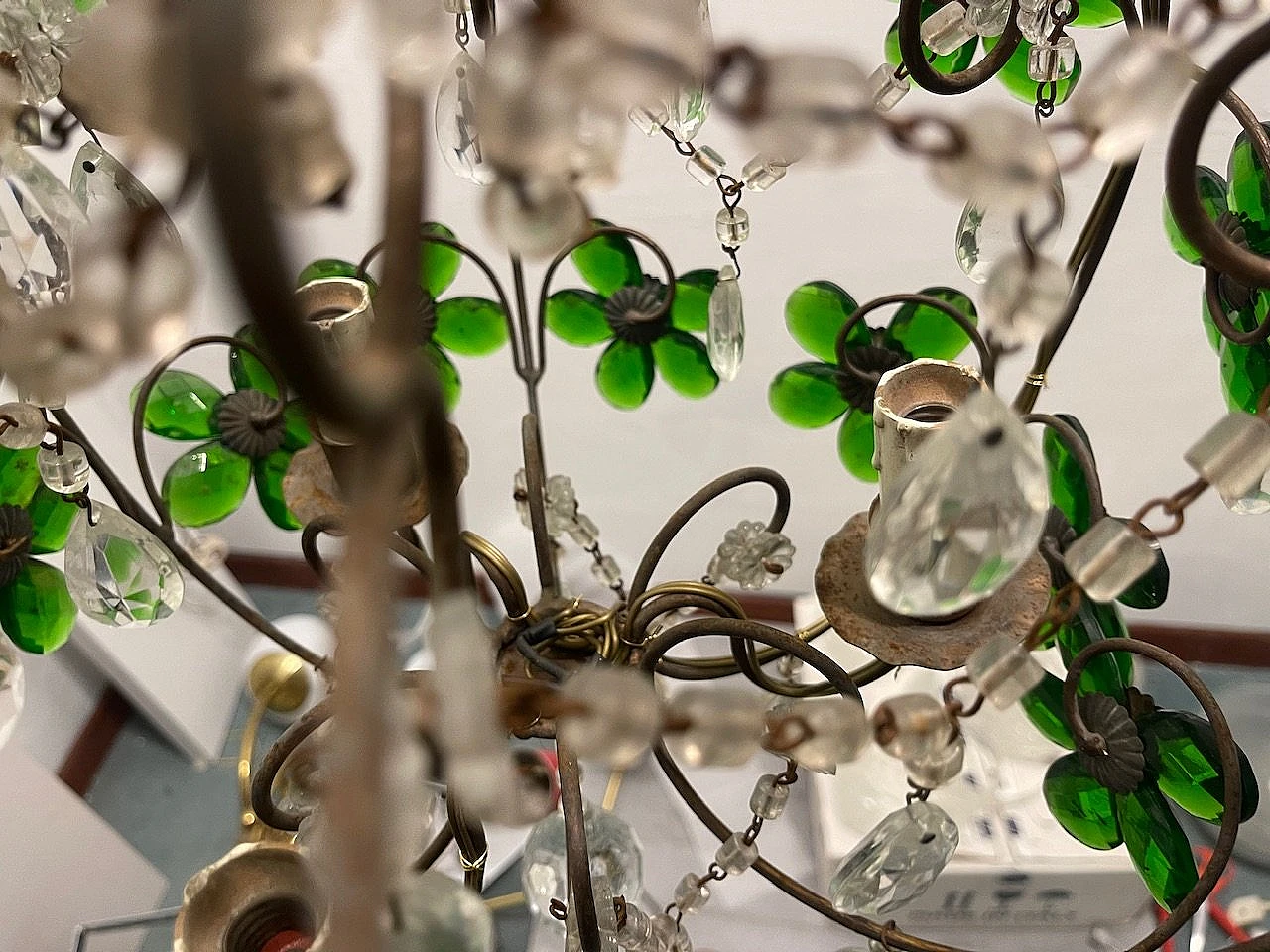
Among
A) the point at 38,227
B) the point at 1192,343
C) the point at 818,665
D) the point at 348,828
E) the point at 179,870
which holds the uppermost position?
the point at 1192,343

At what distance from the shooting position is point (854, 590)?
41 cm

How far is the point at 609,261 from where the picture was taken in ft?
1.87

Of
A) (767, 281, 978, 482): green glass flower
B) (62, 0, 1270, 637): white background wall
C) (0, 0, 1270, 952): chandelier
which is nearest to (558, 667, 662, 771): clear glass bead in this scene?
(0, 0, 1270, 952): chandelier

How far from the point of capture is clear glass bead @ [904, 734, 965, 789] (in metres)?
0.28

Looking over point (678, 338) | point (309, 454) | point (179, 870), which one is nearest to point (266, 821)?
point (309, 454)

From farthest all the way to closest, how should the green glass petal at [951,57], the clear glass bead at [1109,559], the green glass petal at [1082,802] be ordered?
the green glass petal at [951,57] → the green glass petal at [1082,802] → the clear glass bead at [1109,559]

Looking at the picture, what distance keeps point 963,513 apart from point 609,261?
0.37 metres

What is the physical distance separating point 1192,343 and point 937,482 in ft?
3.39

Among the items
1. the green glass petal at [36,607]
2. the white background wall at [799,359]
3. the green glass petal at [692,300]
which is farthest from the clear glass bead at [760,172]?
the white background wall at [799,359]

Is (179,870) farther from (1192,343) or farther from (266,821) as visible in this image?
(1192,343)

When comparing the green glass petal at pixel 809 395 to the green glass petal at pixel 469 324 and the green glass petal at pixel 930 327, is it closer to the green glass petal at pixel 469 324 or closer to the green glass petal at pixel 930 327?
the green glass petal at pixel 930 327

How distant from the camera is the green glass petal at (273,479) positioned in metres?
0.55

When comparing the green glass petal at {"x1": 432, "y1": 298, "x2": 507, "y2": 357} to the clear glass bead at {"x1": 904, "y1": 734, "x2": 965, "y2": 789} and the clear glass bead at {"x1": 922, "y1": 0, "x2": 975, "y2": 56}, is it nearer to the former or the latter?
the clear glass bead at {"x1": 922, "y1": 0, "x2": 975, "y2": 56}

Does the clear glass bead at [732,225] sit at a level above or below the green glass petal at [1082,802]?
above
